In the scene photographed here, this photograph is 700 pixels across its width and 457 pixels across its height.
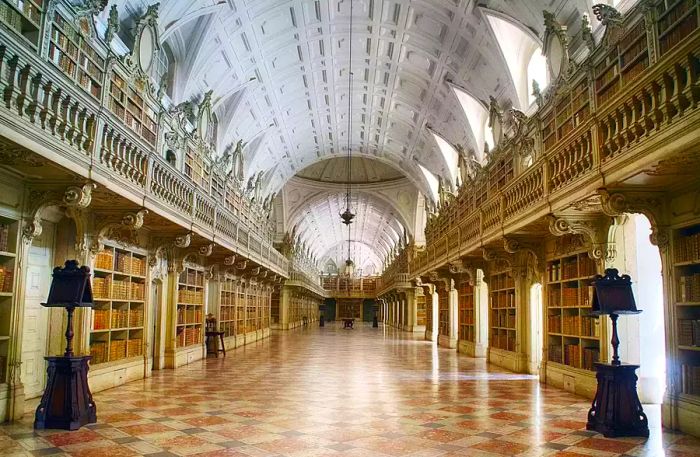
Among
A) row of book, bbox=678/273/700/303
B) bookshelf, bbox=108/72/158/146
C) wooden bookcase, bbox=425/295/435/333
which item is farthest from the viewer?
wooden bookcase, bbox=425/295/435/333

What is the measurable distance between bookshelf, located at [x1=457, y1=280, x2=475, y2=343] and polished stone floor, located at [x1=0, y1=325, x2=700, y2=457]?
638 centimetres

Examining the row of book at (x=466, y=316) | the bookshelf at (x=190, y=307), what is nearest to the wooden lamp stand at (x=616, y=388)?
the bookshelf at (x=190, y=307)

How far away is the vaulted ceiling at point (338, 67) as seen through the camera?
14664mm

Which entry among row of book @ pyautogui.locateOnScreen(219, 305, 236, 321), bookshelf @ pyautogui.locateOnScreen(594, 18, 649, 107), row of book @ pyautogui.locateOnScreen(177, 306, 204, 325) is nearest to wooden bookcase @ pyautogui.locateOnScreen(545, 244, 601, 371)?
bookshelf @ pyautogui.locateOnScreen(594, 18, 649, 107)

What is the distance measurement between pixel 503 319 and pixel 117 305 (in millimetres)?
9887

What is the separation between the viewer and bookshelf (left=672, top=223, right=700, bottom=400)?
674cm

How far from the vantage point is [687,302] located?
22.5 feet

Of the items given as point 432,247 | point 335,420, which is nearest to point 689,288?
point 335,420

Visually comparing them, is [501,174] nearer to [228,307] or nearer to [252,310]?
[228,307]

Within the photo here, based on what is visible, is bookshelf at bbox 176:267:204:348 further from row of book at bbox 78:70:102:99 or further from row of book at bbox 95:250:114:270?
row of book at bbox 78:70:102:99

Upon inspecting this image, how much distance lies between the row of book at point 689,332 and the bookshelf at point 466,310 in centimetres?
1156

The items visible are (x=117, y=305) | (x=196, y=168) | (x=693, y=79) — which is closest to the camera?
(x=693, y=79)

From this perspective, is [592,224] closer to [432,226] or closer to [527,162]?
[527,162]

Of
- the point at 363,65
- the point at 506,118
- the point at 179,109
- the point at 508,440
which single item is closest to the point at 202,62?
the point at 179,109
